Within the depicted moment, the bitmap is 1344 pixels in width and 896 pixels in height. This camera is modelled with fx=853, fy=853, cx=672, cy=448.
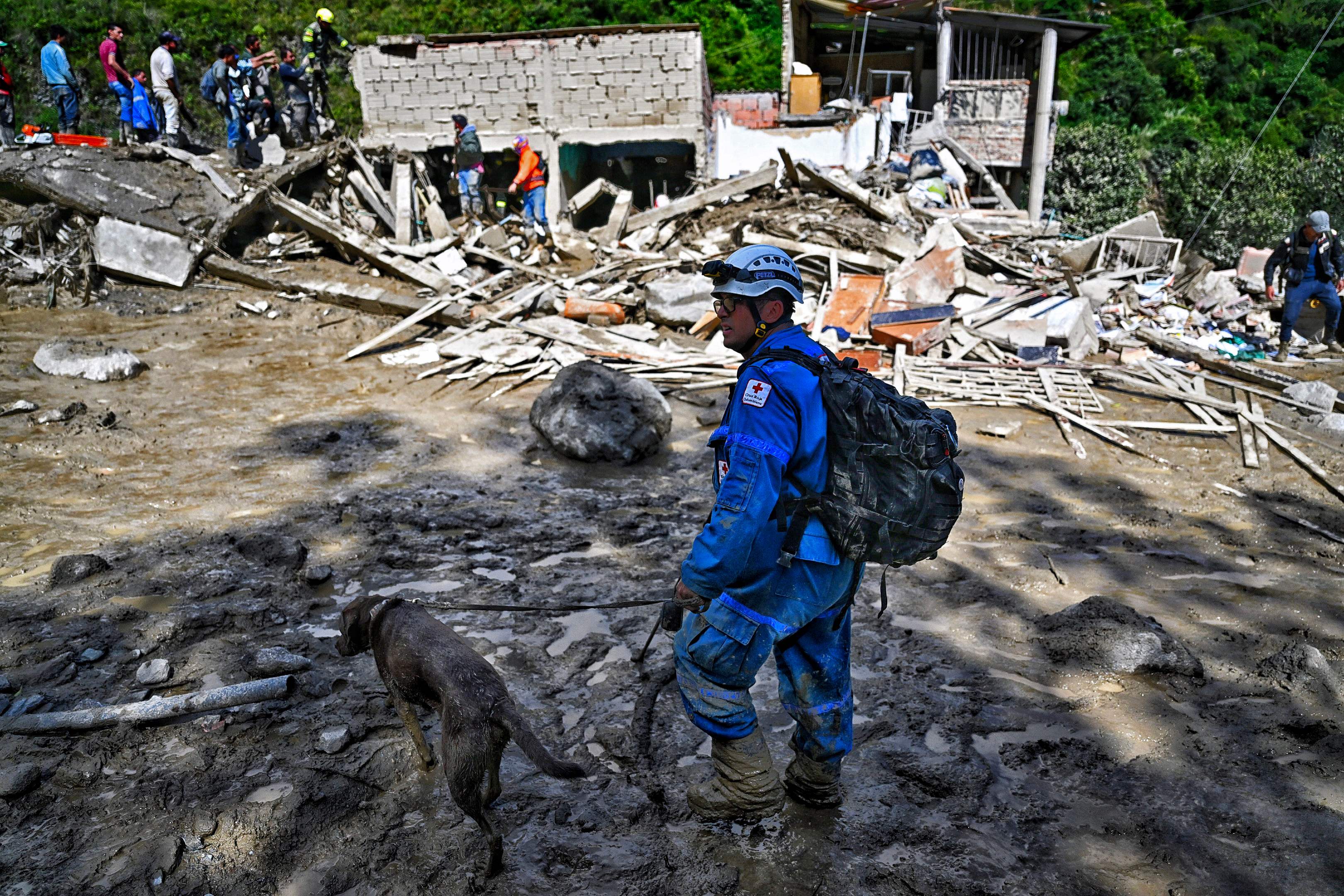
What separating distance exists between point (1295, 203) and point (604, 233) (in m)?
17.8

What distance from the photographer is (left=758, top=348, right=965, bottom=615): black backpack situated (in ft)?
9.21

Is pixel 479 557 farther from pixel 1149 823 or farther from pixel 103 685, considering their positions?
pixel 1149 823

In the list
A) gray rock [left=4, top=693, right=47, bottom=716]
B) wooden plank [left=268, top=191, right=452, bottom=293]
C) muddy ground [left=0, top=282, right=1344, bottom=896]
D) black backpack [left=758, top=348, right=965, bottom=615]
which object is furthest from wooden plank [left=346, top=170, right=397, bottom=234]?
black backpack [left=758, top=348, right=965, bottom=615]

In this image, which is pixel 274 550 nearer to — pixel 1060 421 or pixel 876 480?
pixel 876 480

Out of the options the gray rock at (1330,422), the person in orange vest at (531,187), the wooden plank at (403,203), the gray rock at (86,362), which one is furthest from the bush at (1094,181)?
the gray rock at (86,362)

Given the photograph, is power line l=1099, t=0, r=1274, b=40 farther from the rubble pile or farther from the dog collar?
the dog collar

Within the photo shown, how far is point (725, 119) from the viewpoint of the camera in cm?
1912

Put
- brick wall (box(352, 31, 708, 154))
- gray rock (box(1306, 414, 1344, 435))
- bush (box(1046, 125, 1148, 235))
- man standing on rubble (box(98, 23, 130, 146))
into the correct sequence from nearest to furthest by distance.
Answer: gray rock (box(1306, 414, 1344, 435)) < man standing on rubble (box(98, 23, 130, 146)) < brick wall (box(352, 31, 708, 154)) < bush (box(1046, 125, 1148, 235))

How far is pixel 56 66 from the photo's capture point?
13508mm

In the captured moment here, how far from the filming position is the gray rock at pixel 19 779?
3156mm

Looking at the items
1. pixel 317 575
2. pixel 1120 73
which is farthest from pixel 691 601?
pixel 1120 73

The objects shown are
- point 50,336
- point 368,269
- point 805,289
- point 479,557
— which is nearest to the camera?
point 479,557

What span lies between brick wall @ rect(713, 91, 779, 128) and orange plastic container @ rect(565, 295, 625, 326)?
12140 mm

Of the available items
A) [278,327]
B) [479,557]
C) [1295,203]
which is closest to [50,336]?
[278,327]
